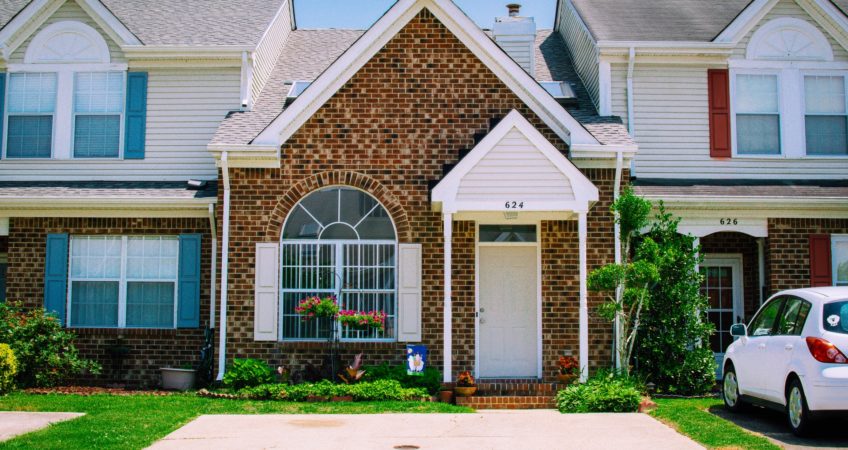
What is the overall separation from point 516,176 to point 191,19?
8166 millimetres

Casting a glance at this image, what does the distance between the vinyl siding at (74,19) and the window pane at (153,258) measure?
11.6 feet

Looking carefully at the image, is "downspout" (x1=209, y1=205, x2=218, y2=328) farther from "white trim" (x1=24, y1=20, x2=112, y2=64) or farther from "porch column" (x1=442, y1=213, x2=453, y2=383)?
"porch column" (x1=442, y1=213, x2=453, y2=383)

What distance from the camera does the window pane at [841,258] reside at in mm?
15570

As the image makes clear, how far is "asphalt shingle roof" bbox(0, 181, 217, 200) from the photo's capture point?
50.5ft

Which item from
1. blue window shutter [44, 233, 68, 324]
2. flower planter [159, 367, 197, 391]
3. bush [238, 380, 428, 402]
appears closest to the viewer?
bush [238, 380, 428, 402]

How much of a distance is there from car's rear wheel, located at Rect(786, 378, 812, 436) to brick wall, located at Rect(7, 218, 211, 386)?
9.57 meters

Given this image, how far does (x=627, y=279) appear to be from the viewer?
44.9ft

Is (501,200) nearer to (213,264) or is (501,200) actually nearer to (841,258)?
(213,264)

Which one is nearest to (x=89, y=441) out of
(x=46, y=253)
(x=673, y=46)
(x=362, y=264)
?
(x=362, y=264)

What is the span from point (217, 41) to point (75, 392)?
6.88m

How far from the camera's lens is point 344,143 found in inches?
584

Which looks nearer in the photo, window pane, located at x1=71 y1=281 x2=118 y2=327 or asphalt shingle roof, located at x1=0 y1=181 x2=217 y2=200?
asphalt shingle roof, located at x1=0 y1=181 x2=217 y2=200

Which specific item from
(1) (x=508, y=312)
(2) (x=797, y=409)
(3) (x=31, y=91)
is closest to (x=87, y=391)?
(3) (x=31, y=91)

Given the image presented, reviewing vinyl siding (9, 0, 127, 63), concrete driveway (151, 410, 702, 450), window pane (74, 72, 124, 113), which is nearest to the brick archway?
concrete driveway (151, 410, 702, 450)
